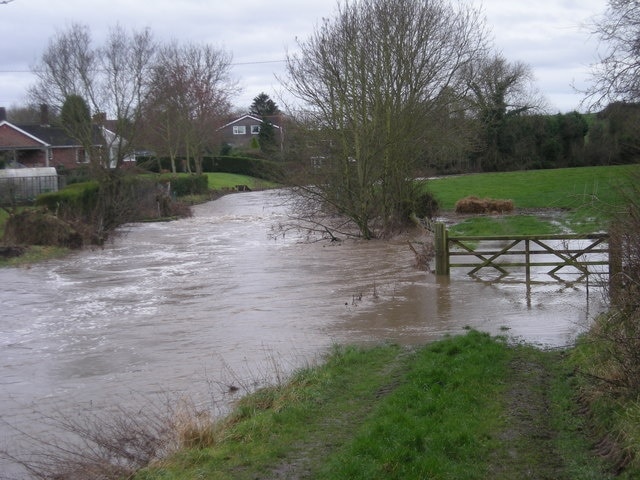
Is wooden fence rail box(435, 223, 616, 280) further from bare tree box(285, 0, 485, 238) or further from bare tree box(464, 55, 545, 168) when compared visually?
bare tree box(464, 55, 545, 168)

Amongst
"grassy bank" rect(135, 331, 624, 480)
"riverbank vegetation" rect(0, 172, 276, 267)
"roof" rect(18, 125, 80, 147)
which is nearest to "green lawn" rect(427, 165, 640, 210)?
"riverbank vegetation" rect(0, 172, 276, 267)

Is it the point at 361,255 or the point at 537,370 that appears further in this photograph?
the point at 361,255

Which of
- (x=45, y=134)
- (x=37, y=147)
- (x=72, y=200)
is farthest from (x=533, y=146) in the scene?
(x=45, y=134)

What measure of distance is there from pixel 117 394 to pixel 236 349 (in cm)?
302

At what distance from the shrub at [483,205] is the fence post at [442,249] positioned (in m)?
19.0

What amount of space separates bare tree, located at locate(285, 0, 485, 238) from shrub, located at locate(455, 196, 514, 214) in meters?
8.09

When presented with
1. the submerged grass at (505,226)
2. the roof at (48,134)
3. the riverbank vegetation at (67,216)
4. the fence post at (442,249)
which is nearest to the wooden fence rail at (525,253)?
the fence post at (442,249)

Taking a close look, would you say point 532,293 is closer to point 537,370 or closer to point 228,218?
point 537,370

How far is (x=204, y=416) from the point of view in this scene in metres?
9.11

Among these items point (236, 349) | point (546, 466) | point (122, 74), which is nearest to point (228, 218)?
point (122, 74)

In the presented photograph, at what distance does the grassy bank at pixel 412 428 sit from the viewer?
6.89 m

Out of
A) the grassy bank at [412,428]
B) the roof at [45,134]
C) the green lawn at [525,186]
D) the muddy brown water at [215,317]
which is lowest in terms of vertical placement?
the muddy brown water at [215,317]

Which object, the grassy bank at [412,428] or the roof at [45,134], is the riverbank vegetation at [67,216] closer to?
the roof at [45,134]

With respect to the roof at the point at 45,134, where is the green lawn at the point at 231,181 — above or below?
below
